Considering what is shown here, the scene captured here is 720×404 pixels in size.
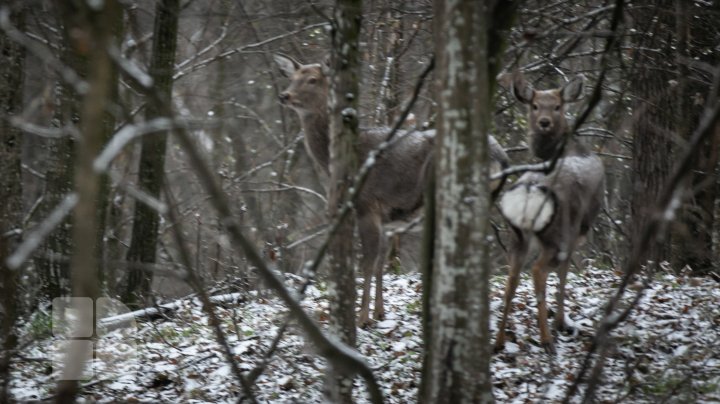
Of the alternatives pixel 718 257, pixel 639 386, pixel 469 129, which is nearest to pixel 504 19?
pixel 469 129

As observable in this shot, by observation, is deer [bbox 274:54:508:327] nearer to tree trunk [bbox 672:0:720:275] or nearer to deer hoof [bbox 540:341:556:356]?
deer hoof [bbox 540:341:556:356]

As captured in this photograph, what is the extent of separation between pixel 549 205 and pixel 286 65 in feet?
12.4

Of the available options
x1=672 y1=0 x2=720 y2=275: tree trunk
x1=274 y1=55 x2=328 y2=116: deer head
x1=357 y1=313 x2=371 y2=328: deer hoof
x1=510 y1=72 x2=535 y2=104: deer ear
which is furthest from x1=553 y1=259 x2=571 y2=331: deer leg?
x1=274 y1=55 x2=328 y2=116: deer head

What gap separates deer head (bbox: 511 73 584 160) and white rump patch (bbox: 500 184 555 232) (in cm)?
108

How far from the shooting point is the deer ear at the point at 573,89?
7902mm

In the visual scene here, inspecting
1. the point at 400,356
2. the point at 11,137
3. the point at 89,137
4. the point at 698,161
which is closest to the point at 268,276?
the point at 89,137

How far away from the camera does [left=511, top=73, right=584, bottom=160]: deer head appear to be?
8039mm

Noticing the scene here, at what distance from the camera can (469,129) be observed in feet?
13.5

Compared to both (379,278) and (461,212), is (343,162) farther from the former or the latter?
(379,278)

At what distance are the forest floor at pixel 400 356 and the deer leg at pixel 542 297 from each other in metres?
0.10

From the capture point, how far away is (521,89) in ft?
25.7

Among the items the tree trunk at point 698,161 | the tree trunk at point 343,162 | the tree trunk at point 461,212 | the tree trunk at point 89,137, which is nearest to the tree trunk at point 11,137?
the tree trunk at point 343,162

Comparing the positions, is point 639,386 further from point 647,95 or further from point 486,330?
point 647,95

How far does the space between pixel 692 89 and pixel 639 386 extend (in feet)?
16.4
